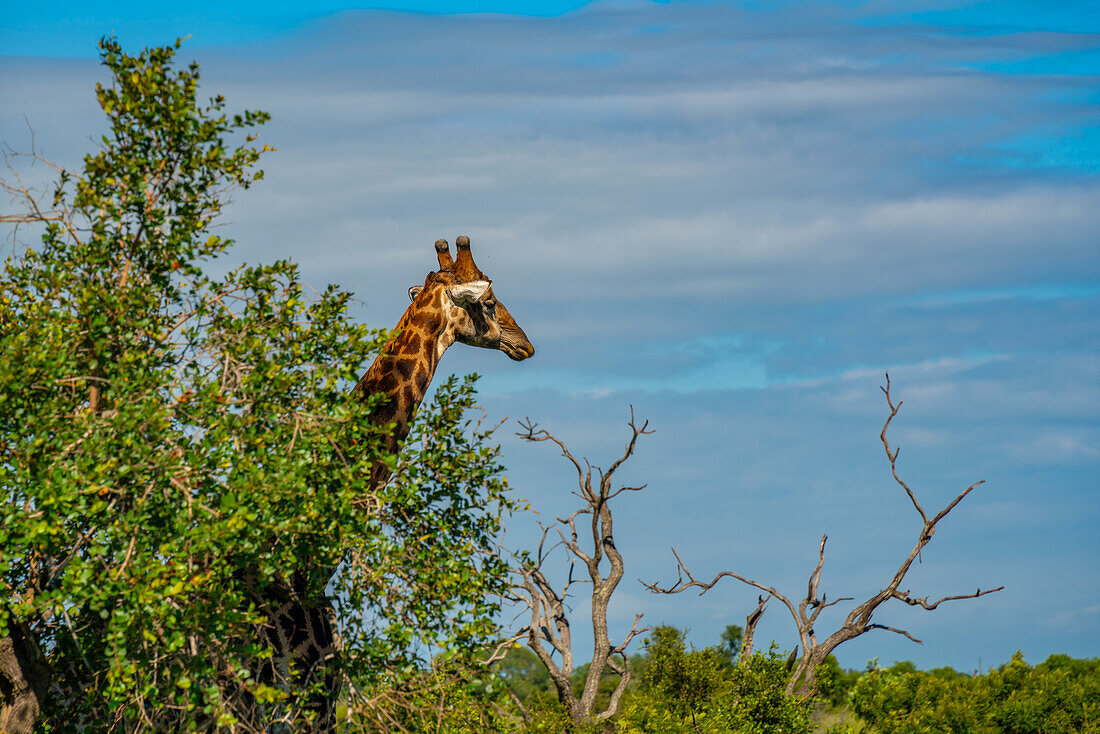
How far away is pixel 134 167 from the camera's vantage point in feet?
36.5

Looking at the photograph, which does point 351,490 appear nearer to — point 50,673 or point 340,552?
point 340,552

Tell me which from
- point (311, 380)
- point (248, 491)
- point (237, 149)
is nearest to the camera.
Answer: point (248, 491)

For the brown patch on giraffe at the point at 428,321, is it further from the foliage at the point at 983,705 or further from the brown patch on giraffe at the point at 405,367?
the foliage at the point at 983,705

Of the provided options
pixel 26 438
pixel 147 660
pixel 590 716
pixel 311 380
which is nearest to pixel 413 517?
pixel 311 380

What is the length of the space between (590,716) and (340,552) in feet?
54.3

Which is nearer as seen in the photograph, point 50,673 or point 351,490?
point 351,490

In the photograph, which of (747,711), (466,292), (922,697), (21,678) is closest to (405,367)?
(466,292)

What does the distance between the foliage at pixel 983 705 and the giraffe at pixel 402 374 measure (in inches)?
687

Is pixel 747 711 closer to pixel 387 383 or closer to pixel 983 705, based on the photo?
pixel 387 383

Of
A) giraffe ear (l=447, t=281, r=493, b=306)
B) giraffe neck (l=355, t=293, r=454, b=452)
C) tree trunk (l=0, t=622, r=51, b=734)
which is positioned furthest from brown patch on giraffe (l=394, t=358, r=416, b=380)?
tree trunk (l=0, t=622, r=51, b=734)

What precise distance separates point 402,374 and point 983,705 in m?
22.3

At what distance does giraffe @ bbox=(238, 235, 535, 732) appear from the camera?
11109 millimetres

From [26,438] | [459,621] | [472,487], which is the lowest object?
[459,621]

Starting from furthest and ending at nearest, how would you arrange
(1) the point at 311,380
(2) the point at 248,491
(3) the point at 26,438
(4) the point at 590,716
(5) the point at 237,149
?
(4) the point at 590,716 → (5) the point at 237,149 → (1) the point at 311,380 → (3) the point at 26,438 → (2) the point at 248,491
